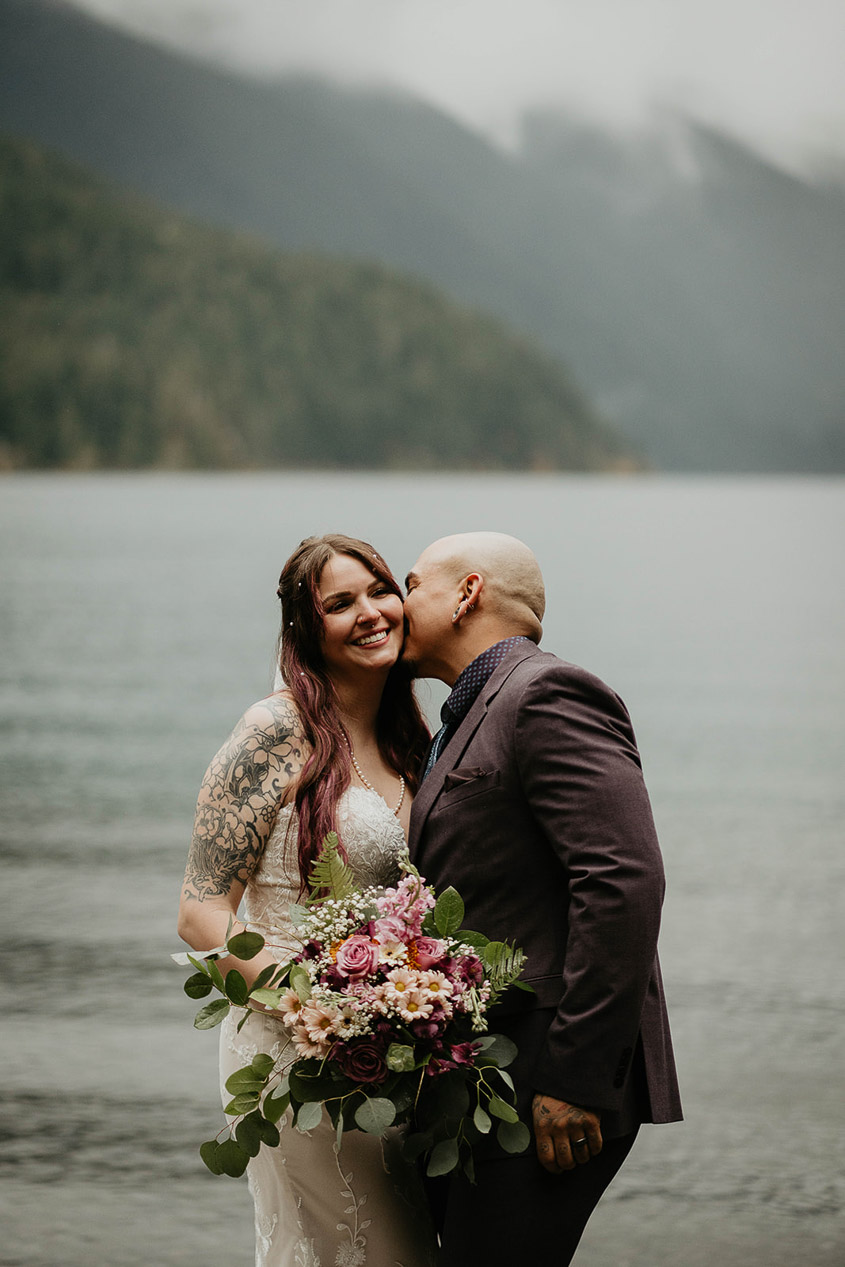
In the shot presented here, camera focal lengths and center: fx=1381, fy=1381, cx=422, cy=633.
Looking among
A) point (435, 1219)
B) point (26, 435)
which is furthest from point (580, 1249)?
point (26, 435)

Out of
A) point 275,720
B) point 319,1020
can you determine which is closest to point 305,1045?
point 319,1020

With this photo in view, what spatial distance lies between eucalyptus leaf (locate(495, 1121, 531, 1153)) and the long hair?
2.33 ft

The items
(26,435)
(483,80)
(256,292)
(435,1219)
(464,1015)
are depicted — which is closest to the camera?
(464,1015)

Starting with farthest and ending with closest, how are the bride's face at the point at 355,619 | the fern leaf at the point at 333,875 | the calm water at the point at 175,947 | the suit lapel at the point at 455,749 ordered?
the calm water at the point at 175,947 → the bride's face at the point at 355,619 → the suit lapel at the point at 455,749 → the fern leaf at the point at 333,875

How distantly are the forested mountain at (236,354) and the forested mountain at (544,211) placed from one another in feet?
10.9

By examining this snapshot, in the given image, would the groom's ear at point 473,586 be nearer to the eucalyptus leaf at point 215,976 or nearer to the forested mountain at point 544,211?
the eucalyptus leaf at point 215,976

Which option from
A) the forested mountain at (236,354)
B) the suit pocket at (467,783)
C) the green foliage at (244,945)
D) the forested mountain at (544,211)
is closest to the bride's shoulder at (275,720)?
the suit pocket at (467,783)

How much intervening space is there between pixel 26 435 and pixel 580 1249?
122 m

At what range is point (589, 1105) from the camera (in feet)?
8.44

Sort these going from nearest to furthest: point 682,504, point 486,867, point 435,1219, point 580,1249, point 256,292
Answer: point 486,867 → point 435,1219 → point 580,1249 → point 256,292 → point 682,504

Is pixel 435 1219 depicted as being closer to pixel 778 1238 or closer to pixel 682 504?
pixel 778 1238

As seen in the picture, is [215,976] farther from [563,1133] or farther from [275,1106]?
[563,1133]

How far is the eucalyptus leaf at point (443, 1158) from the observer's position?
2475 millimetres

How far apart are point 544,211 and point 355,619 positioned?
126 meters
